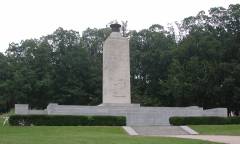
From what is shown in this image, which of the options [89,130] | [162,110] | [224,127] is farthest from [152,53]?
[89,130]

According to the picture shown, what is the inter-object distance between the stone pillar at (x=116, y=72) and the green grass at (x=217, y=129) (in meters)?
7.47

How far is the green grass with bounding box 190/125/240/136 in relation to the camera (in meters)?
29.0

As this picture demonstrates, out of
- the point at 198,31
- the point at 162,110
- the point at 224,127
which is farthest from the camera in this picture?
the point at 198,31

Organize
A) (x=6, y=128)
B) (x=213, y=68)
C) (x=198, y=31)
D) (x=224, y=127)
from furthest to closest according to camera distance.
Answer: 1. (x=198, y=31)
2. (x=213, y=68)
3. (x=224, y=127)
4. (x=6, y=128)

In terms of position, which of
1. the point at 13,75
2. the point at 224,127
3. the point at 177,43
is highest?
the point at 177,43

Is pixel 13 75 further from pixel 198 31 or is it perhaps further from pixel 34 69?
pixel 198 31

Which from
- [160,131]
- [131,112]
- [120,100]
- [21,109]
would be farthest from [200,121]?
[21,109]

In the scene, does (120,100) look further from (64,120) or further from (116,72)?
(64,120)

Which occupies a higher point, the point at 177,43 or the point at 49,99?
the point at 177,43

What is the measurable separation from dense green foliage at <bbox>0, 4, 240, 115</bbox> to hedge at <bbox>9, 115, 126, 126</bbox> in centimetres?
2091

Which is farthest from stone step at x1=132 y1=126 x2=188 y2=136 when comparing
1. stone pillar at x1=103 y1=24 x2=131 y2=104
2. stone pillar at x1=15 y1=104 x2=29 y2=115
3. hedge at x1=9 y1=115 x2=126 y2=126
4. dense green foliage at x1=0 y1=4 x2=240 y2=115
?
dense green foliage at x1=0 y1=4 x2=240 y2=115

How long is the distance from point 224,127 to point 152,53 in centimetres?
3036

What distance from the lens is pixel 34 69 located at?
202ft

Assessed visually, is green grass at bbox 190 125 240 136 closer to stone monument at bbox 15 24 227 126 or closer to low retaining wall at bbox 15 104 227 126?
low retaining wall at bbox 15 104 227 126
